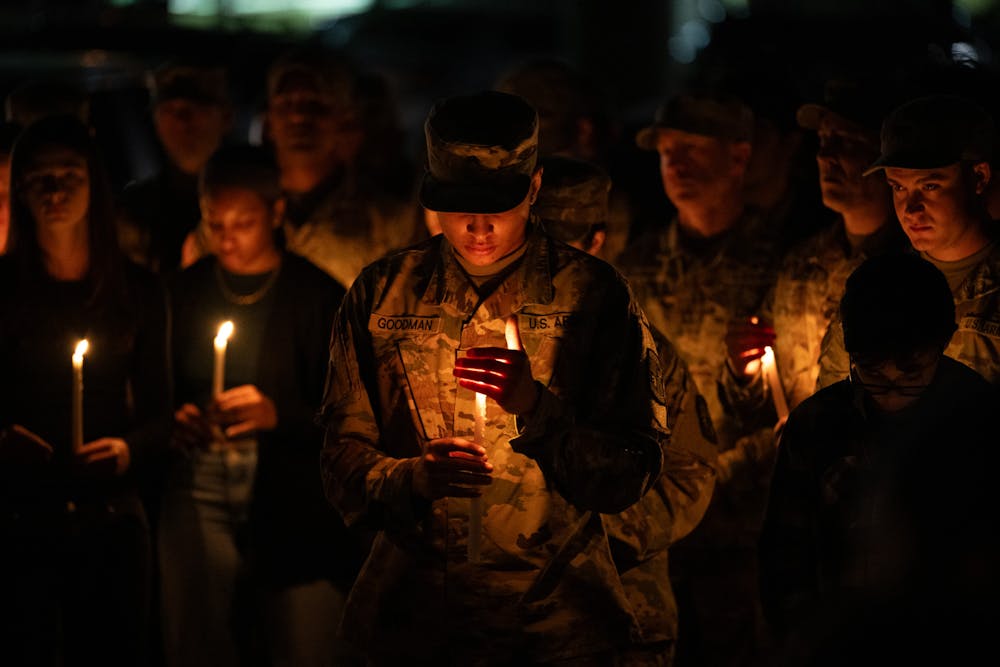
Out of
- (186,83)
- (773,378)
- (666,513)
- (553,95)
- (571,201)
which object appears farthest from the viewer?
(186,83)

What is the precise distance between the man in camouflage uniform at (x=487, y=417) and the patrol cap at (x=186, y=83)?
148 inches

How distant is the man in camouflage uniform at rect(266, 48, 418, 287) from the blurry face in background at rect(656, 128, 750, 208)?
1.26 metres

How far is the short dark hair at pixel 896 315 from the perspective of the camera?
3.66m

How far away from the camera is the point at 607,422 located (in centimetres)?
364

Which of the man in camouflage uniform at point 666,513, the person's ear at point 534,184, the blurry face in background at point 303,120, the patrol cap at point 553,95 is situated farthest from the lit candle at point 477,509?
the blurry face in background at point 303,120

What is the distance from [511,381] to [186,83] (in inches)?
172

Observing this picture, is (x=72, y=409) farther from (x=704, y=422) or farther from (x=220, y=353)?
(x=704, y=422)

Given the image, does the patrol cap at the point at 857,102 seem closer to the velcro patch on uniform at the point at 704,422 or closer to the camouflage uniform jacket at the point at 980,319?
the camouflage uniform jacket at the point at 980,319

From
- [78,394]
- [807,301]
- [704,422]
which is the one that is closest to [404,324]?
[704,422]

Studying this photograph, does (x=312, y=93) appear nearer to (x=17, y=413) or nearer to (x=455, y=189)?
(x=17, y=413)

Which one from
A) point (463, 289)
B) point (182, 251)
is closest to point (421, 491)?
point (463, 289)

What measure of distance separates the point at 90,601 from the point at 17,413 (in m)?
0.65

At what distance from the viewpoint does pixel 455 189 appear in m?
3.69

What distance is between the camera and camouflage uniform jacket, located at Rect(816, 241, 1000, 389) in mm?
4328
